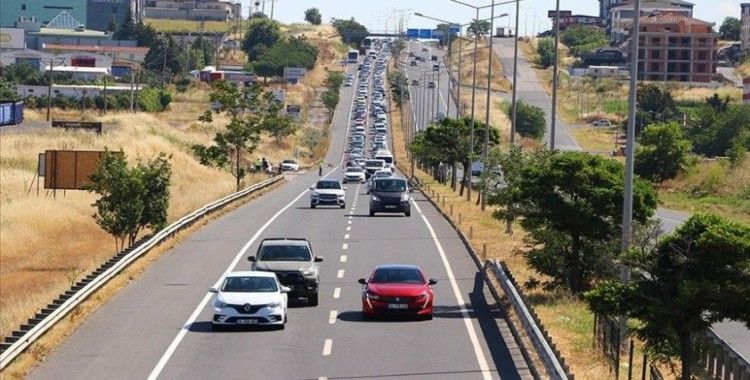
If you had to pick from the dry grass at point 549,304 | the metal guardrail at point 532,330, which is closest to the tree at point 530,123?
the dry grass at point 549,304

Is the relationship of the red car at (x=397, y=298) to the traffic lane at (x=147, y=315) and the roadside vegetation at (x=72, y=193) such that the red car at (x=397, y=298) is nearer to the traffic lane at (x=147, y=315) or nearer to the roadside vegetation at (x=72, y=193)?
the traffic lane at (x=147, y=315)

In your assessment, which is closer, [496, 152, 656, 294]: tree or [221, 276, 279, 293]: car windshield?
[221, 276, 279, 293]: car windshield

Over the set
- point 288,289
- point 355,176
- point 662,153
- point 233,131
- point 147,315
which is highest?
point 233,131

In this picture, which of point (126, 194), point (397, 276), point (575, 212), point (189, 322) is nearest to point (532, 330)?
point (397, 276)

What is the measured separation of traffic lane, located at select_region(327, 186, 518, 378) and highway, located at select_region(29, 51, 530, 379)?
0.9 inches

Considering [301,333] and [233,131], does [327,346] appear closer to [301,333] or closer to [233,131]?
[301,333]

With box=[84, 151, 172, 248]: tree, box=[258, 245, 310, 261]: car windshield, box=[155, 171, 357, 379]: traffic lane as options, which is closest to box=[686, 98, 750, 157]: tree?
box=[84, 151, 172, 248]: tree

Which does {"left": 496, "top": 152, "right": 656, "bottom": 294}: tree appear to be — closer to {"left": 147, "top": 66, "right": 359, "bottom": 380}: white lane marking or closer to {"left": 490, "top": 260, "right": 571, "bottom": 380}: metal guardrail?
{"left": 490, "top": 260, "right": 571, "bottom": 380}: metal guardrail

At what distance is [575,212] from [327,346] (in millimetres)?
9565

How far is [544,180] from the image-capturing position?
35812 mm

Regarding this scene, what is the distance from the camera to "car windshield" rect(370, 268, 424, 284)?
105 feet

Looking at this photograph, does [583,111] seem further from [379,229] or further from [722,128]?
[379,229]

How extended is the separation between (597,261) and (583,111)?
511 feet

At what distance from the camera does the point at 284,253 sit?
3544 cm
